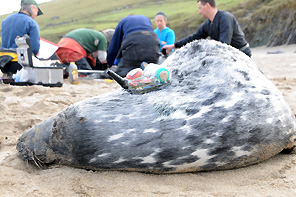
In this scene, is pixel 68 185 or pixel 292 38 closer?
pixel 68 185

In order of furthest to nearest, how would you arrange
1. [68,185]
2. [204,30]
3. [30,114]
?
[204,30] → [30,114] → [68,185]

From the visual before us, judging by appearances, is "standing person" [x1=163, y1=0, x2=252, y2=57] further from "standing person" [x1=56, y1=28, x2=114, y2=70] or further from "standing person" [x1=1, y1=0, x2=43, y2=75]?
"standing person" [x1=1, y1=0, x2=43, y2=75]

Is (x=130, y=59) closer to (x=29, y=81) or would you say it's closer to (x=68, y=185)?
(x=29, y=81)

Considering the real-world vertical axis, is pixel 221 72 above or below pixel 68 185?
above

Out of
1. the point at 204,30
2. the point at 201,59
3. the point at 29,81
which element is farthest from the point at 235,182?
the point at 29,81

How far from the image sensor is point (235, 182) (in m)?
1.68

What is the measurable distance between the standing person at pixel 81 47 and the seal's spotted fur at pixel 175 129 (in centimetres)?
426

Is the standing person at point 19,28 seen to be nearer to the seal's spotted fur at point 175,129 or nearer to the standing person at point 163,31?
the standing person at point 163,31

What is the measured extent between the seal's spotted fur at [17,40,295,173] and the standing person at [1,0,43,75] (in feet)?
12.1

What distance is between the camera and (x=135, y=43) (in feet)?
16.2

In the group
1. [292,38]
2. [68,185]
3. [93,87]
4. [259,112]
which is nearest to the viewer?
[68,185]

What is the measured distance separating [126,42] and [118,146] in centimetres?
348

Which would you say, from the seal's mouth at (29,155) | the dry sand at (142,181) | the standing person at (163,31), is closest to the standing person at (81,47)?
the standing person at (163,31)

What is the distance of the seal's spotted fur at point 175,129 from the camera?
1.71 meters
